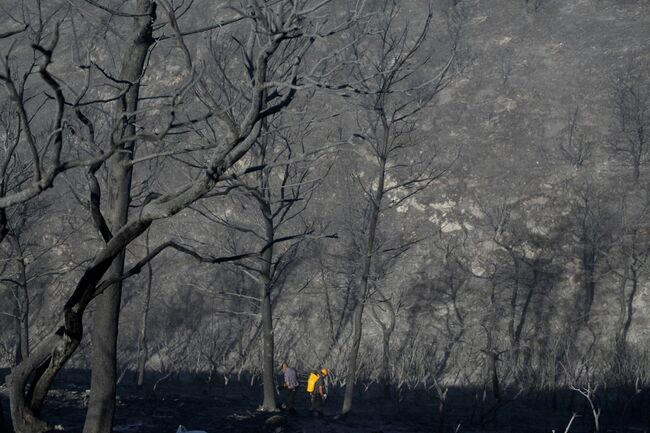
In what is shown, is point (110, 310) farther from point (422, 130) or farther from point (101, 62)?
point (101, 62)

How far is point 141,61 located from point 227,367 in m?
20.2

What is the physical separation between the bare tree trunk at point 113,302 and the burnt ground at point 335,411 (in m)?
4.62

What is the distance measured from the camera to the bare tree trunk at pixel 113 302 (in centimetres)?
745

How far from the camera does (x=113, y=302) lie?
304 inches

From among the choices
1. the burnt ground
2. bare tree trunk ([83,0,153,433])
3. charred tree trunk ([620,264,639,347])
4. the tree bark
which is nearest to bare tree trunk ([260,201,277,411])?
the burnt ground

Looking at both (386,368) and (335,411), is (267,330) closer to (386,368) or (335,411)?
(335,411)

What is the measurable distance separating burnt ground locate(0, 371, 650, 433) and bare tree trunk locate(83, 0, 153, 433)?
4618 mm

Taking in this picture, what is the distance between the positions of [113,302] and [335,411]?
12.8 meters

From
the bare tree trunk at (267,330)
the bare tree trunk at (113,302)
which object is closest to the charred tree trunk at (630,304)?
the bare tree trunk at (267,330)

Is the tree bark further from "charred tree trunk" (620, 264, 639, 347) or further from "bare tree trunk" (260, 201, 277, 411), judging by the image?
"charred tree trunk" (620, 264, 639, 347)

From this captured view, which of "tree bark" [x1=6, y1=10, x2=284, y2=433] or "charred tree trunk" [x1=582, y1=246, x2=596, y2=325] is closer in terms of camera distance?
"tree bark" [x1=6, y1=10, x2=284, y2=433]

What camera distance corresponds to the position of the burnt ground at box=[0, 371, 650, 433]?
47.1 feet

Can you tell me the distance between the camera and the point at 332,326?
89.6 feet

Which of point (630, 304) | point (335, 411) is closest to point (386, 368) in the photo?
point (335, 411)
